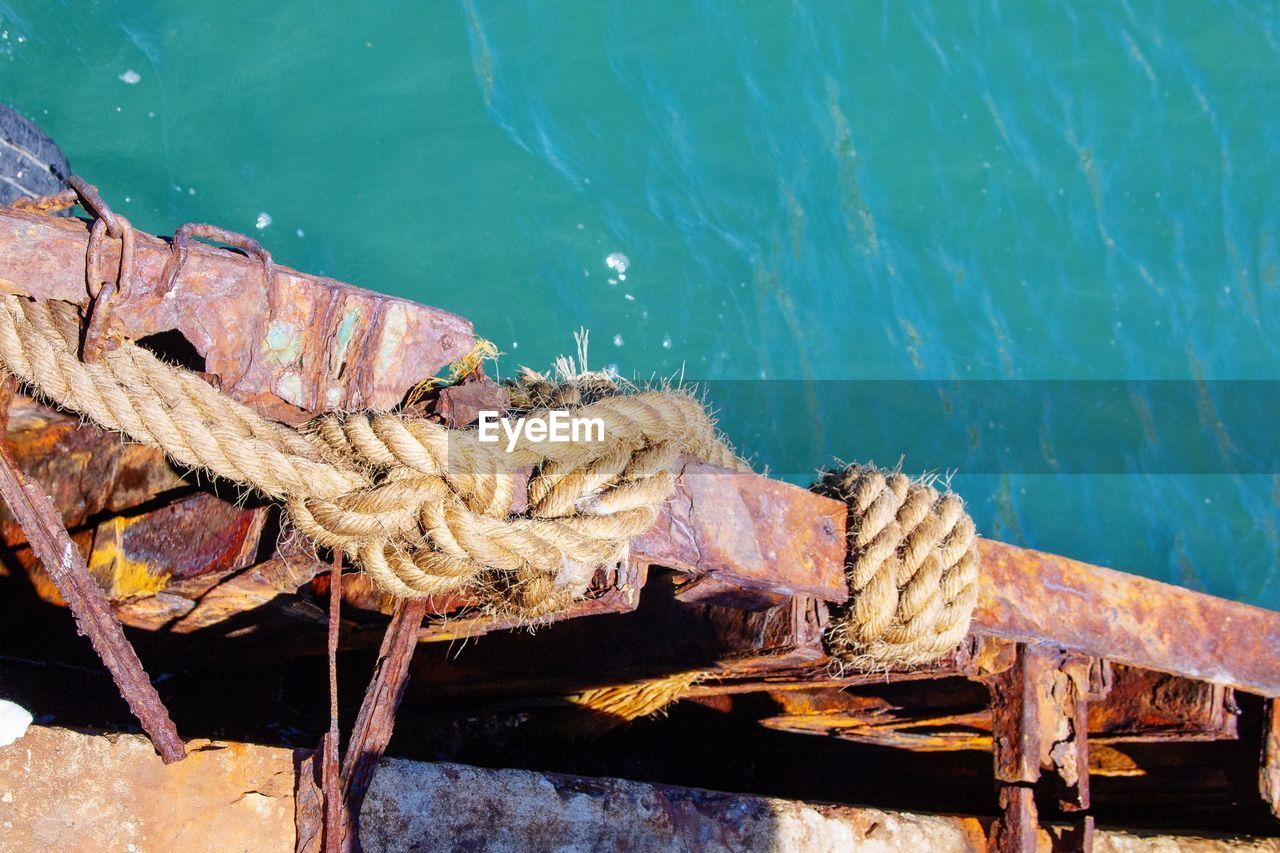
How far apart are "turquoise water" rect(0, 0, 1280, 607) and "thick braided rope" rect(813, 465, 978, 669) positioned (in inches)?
118

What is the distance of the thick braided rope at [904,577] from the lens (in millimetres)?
2037

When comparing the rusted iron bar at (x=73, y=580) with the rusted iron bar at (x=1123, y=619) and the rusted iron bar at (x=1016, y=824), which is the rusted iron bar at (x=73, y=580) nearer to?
the rusted iron bar at (x=1123, y=619)

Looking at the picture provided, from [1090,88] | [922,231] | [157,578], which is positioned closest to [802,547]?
[157,578]

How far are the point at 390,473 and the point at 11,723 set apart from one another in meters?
0.87

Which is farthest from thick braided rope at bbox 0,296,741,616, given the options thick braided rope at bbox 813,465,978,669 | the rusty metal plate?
thick braided rope at bbox 813,465,978,669

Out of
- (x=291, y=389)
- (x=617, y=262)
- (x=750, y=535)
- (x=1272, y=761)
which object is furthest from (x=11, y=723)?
(x=617, y=262)

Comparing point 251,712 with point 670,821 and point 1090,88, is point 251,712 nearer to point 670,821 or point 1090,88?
point 670,821

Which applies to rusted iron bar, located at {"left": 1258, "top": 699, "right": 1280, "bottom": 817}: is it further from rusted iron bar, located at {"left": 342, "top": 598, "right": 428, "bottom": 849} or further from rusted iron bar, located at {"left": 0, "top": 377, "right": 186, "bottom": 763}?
rusted iron bar, located at {"left": 0, "top": 377, "right": 186, "bottom": 763}

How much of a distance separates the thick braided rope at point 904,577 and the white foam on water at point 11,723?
1583 mm

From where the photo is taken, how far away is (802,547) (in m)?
2.00

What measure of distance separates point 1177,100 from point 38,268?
242 inches

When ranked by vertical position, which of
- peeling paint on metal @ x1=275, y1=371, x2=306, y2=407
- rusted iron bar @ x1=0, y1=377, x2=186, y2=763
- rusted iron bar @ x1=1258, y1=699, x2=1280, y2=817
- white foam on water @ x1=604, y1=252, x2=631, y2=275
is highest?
white foam on water @ x1=604, y1=252, x2=631, y2=275

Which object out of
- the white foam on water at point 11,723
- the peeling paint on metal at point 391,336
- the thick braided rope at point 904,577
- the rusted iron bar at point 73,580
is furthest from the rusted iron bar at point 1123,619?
the white foam on water at point 11,723

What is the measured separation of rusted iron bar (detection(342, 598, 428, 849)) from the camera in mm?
1729
